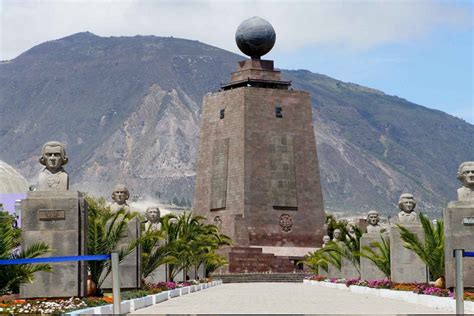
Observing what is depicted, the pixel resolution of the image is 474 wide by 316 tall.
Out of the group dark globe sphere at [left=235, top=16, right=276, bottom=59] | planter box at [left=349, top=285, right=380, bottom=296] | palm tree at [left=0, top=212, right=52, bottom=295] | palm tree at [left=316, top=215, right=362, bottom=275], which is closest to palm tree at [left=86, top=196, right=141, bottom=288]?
palm tree at [left=0, top=212, right=52, bottom=295]

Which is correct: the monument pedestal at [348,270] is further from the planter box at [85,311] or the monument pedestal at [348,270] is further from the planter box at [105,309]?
the planter box at [85,311]

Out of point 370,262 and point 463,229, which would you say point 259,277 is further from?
point 463,229

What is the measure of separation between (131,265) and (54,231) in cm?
761

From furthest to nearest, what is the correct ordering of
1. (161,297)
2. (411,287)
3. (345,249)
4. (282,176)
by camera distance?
(282,176) → (345,249) → (161,297) → (411,287)

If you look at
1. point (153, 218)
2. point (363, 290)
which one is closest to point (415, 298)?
point (363, 290)

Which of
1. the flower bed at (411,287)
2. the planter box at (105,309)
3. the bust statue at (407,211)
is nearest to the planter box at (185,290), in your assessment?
the flower bed at (411,287)

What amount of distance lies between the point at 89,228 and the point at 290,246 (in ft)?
186

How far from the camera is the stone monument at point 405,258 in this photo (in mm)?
33312

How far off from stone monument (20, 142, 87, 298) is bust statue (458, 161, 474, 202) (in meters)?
8.46

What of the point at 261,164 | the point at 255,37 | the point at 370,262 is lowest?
the point at 370,262

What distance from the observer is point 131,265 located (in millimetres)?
31453

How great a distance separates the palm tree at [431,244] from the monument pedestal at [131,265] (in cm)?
686

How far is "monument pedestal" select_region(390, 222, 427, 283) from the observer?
3331cm

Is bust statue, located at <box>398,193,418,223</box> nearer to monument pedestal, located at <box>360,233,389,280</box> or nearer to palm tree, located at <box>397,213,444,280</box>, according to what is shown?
palm tree, located at <box>397,213,444,280</box>
